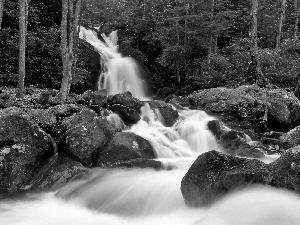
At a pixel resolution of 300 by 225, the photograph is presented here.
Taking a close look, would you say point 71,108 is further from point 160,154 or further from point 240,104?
point 240,104

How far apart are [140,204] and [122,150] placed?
2.18 meters

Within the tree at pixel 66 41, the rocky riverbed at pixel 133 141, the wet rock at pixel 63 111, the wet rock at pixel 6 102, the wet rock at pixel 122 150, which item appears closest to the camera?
the rocky riverbed at pixel 133 141

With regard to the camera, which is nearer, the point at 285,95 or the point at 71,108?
the point at 71,108

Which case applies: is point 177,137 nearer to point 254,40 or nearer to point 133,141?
point 133,141

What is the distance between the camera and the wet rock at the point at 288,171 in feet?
15.6

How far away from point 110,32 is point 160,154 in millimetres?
17792

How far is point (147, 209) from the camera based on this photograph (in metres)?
6.14

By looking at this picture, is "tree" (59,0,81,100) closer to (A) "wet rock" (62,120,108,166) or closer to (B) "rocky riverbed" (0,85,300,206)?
(B) "rocky riverbed" (0,85,300,206)

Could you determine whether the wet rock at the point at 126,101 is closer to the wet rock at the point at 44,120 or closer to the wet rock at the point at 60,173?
the wet rock at the point at 44,120

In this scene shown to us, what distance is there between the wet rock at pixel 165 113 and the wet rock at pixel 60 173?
5171 millimetres

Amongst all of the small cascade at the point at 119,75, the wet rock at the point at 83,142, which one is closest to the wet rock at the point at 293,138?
the wet rock at the point at 83,142

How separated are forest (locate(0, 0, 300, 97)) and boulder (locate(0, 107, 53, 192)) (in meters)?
6.49

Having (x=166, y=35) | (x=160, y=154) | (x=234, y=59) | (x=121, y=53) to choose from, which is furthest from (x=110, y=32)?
(x=160, y=154)

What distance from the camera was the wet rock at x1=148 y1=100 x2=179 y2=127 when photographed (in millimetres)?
12234
